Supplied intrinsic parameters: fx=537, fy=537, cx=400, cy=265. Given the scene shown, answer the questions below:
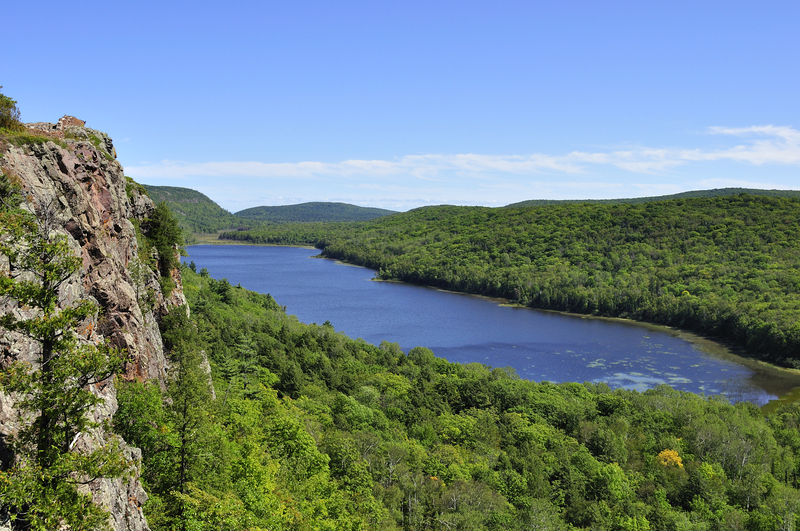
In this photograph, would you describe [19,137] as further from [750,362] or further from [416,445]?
[750,362]

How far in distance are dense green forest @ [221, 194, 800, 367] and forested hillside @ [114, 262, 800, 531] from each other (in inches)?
2004

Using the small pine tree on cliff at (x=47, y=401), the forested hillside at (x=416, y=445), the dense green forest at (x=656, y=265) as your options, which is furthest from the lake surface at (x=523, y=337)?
the small pine tree on cliff at (x=47, y=401)

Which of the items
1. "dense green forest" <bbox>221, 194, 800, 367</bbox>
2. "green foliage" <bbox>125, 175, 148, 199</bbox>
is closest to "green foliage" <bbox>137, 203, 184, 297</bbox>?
"green foliage" <bbox>125, 175, 148, 199</bbox>

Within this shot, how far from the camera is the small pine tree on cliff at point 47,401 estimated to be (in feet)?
32.0

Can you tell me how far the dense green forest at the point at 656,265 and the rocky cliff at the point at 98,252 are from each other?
97.5 meters

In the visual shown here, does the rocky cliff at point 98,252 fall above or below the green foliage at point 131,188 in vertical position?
below

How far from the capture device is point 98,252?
760 inches

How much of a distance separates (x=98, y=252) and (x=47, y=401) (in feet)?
33.4

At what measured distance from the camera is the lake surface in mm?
77375

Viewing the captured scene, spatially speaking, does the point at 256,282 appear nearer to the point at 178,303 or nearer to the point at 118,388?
the point at 178,303

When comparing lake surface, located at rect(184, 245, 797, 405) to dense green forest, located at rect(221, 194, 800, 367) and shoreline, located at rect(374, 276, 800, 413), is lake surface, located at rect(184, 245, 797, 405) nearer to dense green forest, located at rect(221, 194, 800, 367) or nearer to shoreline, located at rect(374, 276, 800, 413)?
shoreline, located at rect(374, 276, 800, 413)

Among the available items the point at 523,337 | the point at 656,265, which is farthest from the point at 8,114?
the point at 656,265

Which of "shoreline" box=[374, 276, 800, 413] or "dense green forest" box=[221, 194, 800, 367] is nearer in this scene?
"shoreline" box=[374, 276, 800, 413]

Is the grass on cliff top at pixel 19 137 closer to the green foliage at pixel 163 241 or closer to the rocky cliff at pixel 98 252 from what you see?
the rocky cliff at pixel 98 252
